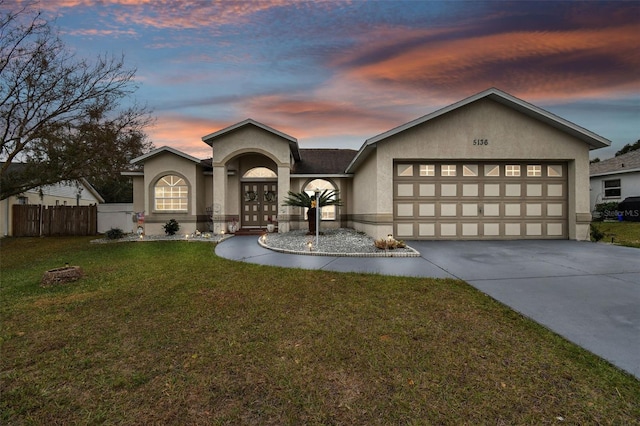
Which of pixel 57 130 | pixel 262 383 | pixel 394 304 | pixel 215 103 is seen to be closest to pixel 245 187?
pixel 215 103

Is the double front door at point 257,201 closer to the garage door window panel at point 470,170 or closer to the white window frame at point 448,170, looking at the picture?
the white window frame at point 448,170

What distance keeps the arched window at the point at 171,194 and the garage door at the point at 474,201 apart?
10.6 m

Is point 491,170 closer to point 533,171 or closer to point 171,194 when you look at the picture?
point 533,171

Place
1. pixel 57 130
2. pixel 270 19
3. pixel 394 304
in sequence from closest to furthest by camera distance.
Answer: pixel 394 304 → pixel 270 19 → pixel 57 130

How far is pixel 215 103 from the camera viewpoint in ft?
48.3

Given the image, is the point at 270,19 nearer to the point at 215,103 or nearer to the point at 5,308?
the point at 215,103

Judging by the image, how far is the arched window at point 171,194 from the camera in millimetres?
14359

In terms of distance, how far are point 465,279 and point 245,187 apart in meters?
12.9

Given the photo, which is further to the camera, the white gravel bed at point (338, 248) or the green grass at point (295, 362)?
the white gravel bed at point (338, 248)

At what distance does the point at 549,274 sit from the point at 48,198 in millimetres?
32440

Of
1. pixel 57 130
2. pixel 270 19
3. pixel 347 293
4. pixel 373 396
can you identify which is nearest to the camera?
pixel 373 396

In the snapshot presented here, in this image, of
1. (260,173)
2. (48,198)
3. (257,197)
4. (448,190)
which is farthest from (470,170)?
(48,198)

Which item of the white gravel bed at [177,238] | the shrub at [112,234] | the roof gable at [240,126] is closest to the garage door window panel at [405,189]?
the roof gable at [240,126]

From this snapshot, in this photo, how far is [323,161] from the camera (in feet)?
58.7
